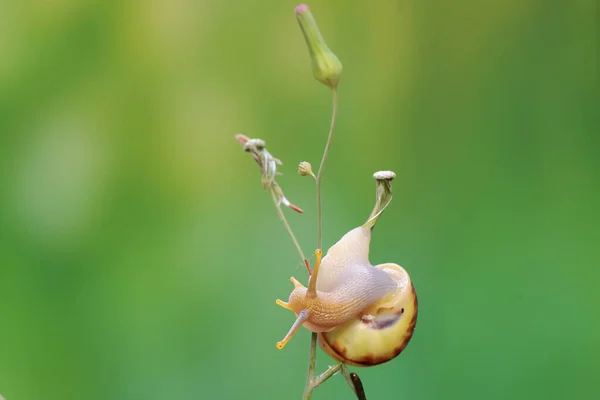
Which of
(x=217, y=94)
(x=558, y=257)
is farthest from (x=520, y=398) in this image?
(x=217, y=94)

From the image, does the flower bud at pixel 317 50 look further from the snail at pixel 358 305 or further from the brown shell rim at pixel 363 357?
the brown shell rim at pixel 363 357

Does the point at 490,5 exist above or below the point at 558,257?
above

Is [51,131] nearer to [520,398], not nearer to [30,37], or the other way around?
[30,37]

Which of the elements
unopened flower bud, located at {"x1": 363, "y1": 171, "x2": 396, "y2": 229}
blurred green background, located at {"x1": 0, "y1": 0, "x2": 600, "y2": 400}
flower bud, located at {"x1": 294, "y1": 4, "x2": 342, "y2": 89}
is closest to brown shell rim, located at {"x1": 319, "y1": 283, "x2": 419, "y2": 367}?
unopened flower bud, located at {"x1": 363, "y1": 171, "x2": 396, "y2": 229}

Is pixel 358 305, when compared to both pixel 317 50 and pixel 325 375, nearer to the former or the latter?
pixel 325 375

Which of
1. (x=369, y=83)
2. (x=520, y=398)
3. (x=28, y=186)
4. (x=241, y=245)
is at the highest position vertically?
(x=369, y=83)

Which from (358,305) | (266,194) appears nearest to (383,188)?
(358,305)

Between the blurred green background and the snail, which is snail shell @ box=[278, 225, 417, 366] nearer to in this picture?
the snail
